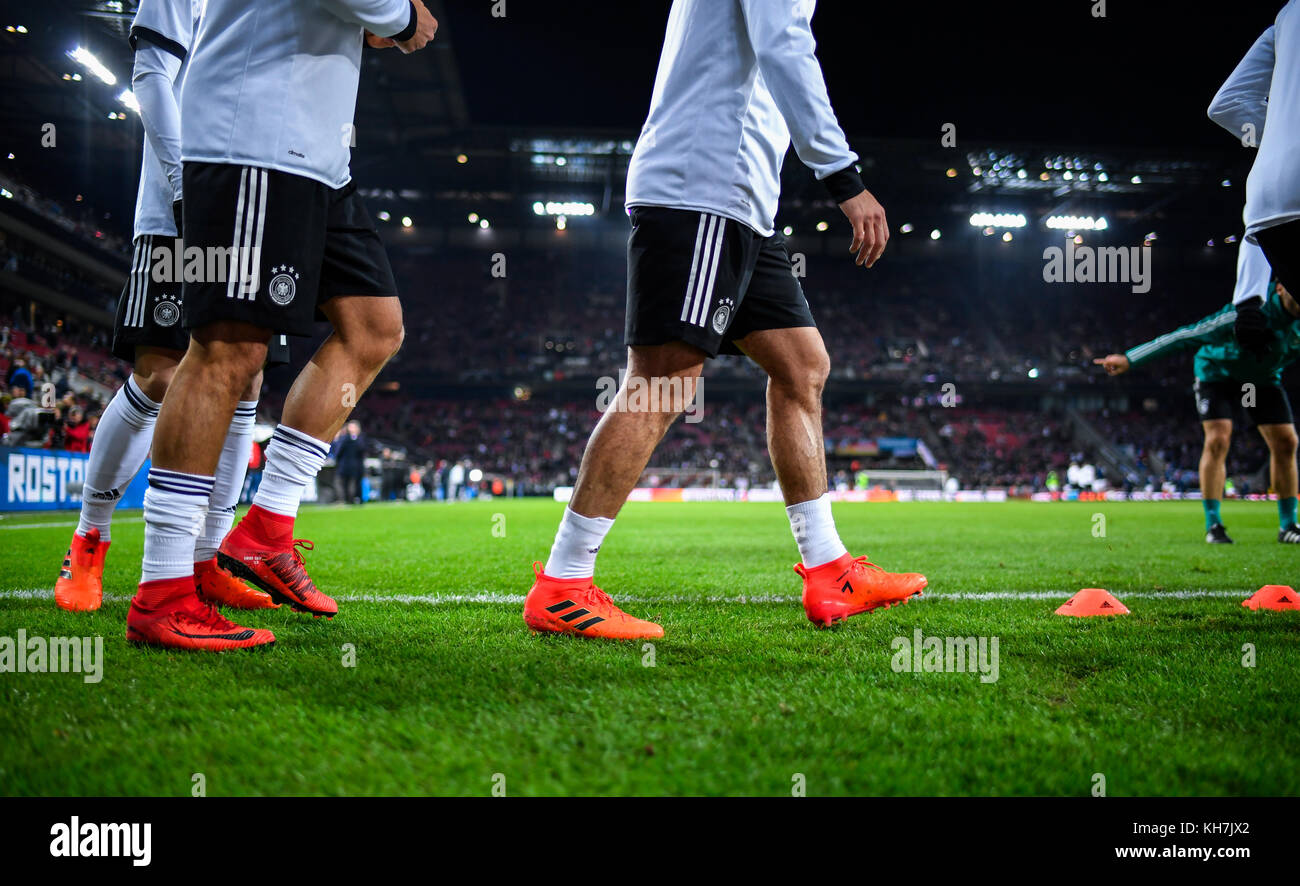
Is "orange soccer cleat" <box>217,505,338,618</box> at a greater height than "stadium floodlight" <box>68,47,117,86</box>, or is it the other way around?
"stadium floodlight" <box>68,47,117,86</box>

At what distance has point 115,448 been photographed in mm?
2746

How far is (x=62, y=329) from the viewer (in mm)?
Result: 27734

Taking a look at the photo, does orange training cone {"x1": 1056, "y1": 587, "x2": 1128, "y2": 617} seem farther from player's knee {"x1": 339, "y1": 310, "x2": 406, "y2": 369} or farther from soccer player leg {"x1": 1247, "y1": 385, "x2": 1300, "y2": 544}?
soccer player leg {"x1": 1247, "y1": 385, "x2": 1300, "y2": 544}

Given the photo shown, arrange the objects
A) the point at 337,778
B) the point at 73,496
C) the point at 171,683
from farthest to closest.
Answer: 1. the point at 73,496
2. the point at 171,683
3. the point at 337,778

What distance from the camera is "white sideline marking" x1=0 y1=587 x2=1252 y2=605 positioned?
9.57 feet

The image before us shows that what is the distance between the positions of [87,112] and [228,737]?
30.2 metres

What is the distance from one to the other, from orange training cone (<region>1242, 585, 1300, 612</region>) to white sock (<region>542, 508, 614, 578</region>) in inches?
99.7

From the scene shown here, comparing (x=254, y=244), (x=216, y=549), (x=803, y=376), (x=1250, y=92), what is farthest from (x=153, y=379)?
(x=1250, y=92)

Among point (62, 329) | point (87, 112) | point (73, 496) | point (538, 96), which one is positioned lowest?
point (73, 496)

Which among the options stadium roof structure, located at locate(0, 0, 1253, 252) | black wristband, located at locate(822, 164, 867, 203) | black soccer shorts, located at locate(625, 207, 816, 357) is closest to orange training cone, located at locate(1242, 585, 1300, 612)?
black wristband, located at locate(822, 164, 867, 203)

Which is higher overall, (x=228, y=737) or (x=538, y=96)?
(x=538, y=96)

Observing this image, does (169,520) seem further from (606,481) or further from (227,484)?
(606,481)
